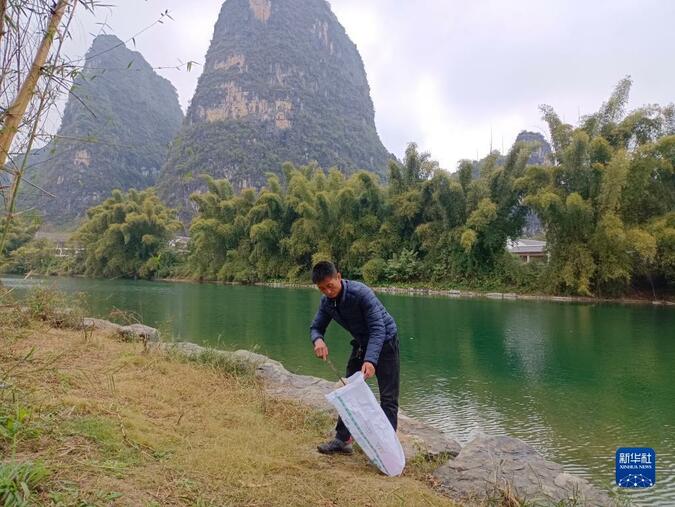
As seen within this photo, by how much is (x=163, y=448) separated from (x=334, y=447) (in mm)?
899

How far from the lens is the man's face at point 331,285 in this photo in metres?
2.54

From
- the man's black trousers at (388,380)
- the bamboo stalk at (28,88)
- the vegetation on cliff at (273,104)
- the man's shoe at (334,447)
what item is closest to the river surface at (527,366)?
the man's black trousers at (388,380)

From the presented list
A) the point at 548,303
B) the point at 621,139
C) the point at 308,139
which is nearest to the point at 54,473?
the point at 548,303

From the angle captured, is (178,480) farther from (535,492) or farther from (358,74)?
(358,74)

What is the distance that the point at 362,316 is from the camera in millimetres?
2641

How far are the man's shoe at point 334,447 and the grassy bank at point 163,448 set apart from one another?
4 cm

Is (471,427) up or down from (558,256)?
down

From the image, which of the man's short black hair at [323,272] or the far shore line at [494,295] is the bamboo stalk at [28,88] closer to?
the man's short black hair at [323,272]

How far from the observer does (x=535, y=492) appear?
7.71ft

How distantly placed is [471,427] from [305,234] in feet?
68.5

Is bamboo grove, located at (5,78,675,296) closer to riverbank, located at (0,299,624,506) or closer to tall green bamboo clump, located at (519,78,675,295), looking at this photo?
tall green bamboo clump, located at (519,78,675,295)

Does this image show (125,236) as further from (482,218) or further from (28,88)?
(28,88)

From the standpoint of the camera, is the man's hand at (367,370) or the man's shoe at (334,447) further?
the man's shoe at (334,447)

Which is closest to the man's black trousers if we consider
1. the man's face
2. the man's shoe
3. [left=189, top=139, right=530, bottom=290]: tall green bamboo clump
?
the man's shoe
